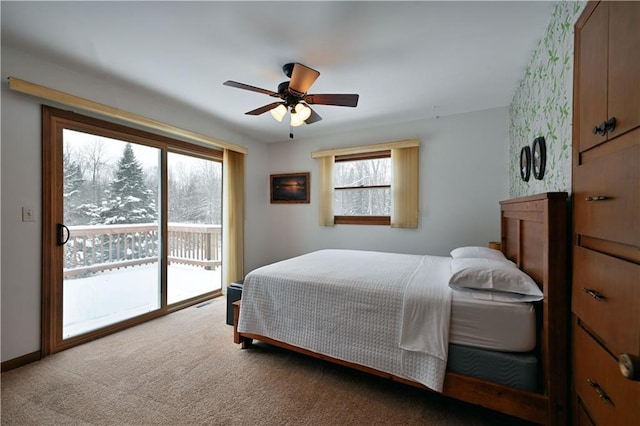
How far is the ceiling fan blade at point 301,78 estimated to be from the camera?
193 centimetres

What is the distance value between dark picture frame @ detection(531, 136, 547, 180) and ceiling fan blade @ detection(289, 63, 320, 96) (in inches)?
67.4

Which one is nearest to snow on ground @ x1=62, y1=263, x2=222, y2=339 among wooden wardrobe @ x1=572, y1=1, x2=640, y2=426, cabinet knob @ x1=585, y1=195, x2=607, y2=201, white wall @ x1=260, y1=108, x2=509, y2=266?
white wall @ x1=260, y1=108, x2=509, y2=266

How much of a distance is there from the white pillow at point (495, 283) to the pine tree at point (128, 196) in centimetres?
327

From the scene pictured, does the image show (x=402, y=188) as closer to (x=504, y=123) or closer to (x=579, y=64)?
(x=504, y=123)

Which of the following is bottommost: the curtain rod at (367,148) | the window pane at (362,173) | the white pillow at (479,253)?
the white pillow at (479,253)

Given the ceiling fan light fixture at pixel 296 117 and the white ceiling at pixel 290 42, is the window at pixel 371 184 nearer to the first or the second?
the white ceiling at pixel 290 42

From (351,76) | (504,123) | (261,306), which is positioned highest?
(351,76)

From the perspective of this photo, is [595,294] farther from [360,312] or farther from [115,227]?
[115,227]

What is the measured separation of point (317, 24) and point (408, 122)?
2349 millimetres

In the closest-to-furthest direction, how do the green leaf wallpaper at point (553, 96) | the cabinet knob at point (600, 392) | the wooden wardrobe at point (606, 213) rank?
the wooden wardrobe at point (606, 213), the cabinet knob at point (600, 392), the green leaf wallpaper at point (553, 96)

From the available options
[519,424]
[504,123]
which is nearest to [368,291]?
[519,424]

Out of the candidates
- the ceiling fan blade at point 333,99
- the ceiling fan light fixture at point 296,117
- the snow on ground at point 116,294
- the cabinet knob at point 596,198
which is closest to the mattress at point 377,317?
the cabinet knob at point 596,198

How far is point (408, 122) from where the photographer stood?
373 cm

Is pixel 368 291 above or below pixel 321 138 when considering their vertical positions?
below
